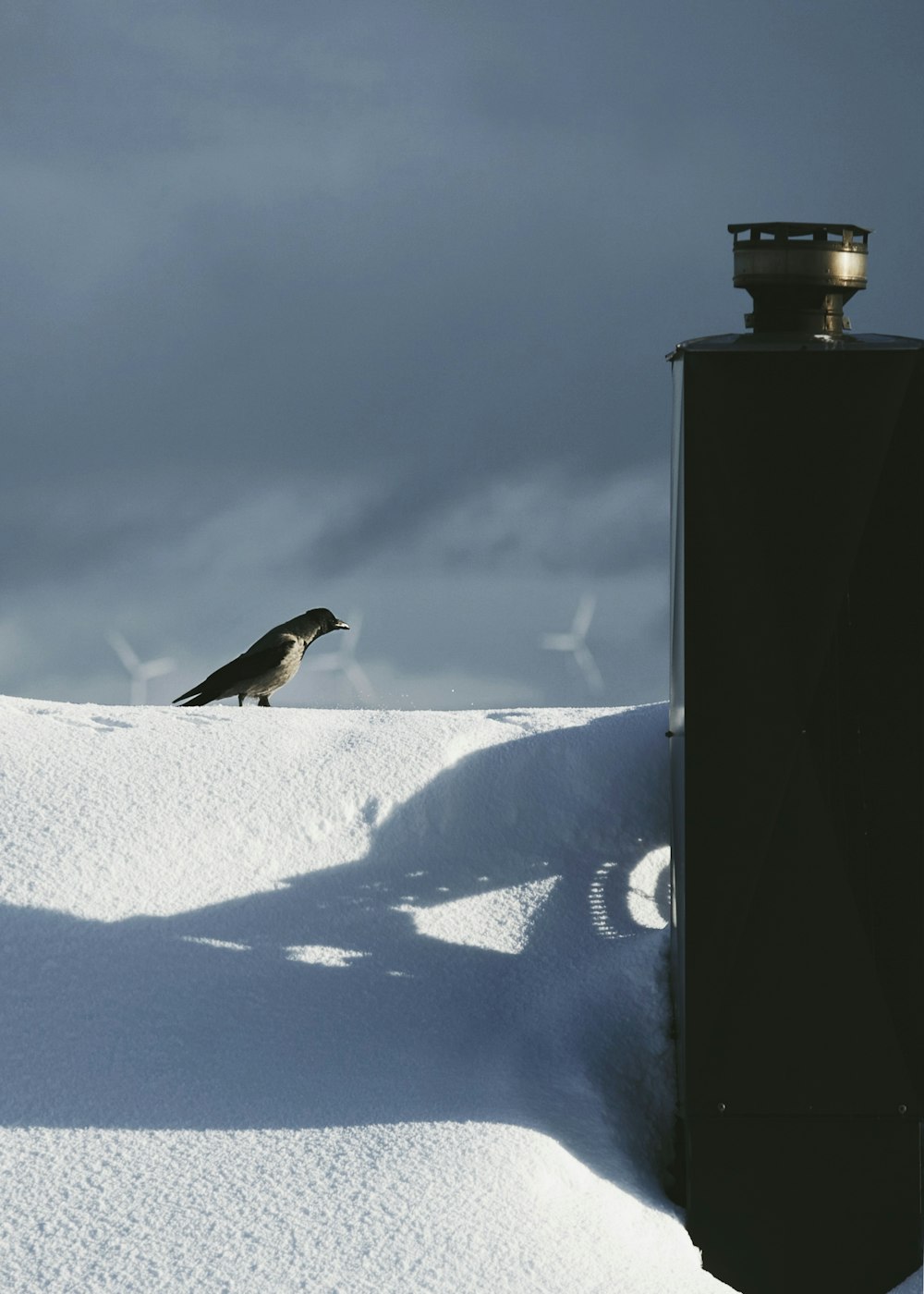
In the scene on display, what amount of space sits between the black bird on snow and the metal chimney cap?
14.7 feet

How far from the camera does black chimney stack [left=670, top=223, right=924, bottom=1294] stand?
4250 millimetres

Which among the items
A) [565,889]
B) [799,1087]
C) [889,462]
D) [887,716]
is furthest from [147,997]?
[889,462]

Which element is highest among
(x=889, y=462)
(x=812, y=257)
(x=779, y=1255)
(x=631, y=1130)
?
(x=812, y=257)

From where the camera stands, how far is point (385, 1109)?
173 inches

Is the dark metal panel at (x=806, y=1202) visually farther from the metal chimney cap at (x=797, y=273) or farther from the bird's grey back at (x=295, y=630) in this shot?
the bird's grey back at (x=295, y=630)

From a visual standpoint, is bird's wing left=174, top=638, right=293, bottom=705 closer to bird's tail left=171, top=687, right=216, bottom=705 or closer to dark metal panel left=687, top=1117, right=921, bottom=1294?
bird's tail left=171, top=687, right=216, bottom=705

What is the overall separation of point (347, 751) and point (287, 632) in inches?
101

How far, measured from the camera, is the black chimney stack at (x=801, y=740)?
425cm

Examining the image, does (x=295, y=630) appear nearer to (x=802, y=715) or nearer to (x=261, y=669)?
(x=261, y=669)

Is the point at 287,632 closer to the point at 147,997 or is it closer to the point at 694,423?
the point at 147,997

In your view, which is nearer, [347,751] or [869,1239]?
[869,1239]

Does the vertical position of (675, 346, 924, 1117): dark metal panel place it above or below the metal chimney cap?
below

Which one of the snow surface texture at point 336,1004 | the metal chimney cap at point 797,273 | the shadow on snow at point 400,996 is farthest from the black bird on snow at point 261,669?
the metal chimney cap at point 797,273

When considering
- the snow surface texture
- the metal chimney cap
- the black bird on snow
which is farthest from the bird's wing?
the metal chimney cap
